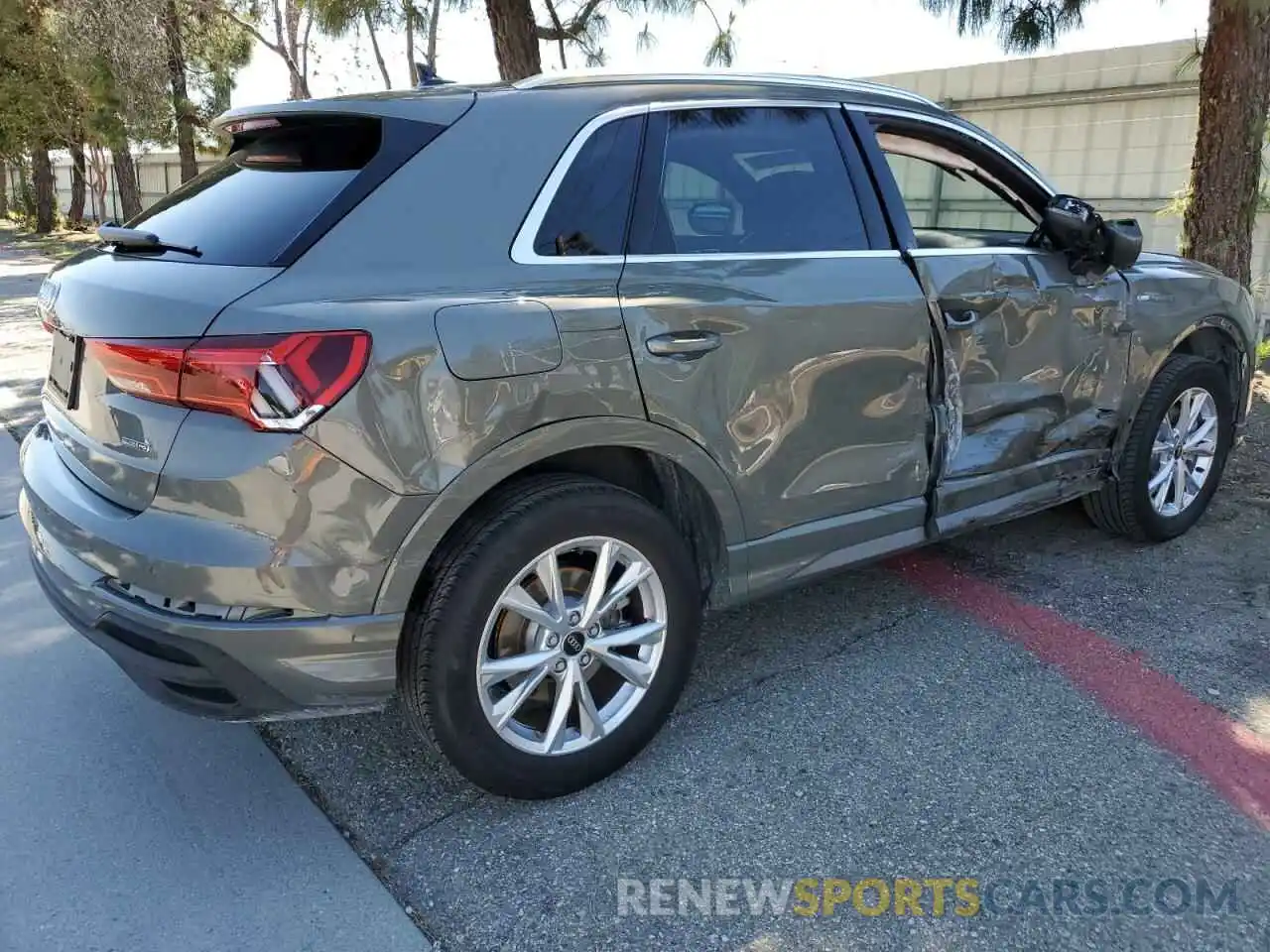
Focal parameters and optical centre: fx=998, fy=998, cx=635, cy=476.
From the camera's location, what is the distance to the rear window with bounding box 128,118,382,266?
7.77 feet

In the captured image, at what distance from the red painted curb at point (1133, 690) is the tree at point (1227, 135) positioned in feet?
10.4

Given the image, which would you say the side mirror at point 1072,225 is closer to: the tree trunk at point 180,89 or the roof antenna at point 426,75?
the roof antenna at point 426,75

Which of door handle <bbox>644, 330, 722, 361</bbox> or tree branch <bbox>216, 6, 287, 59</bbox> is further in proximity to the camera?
tree branch <bbox>216, 6, 287, 59</bbox>

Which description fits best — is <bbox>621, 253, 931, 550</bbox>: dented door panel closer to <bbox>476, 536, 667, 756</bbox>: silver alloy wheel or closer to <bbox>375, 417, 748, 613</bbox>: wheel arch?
<bbox>375, 417, 748, 613</bbox>: wheel arch

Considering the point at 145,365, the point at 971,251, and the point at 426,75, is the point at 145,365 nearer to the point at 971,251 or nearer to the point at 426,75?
the point at 426,75

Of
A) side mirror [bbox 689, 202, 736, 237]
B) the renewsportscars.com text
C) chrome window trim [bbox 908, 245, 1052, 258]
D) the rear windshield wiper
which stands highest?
side mirror [bbox 689, 202, 736, 237]

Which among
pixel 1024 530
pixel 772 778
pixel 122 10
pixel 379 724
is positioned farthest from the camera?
pixel 122 10

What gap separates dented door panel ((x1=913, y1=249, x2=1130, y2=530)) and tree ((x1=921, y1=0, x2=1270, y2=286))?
8.24ft

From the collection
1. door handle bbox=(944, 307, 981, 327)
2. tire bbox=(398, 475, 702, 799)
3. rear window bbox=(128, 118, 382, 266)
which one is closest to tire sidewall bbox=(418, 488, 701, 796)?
tire bbox=(398, 475, 702, 799)

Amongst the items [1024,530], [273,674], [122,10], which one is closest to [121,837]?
[273,674]

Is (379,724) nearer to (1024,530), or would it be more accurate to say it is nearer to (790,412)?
(790,412)

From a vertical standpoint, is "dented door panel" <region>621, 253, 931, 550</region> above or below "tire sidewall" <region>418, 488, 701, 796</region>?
above

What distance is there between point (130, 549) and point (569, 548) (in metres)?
1.01

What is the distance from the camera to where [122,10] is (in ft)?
54.9
